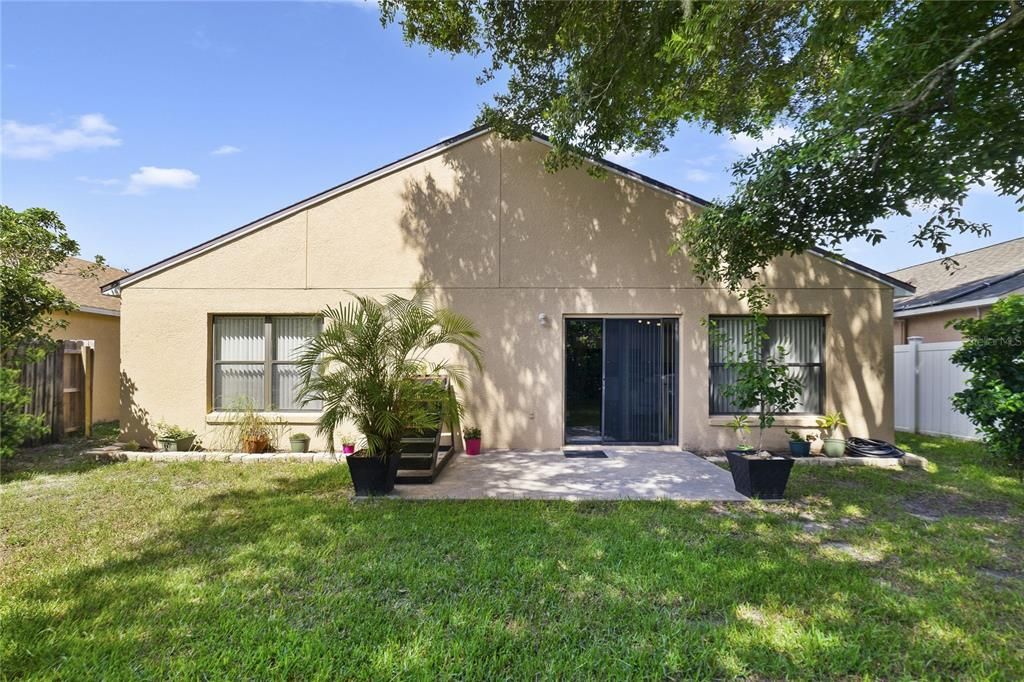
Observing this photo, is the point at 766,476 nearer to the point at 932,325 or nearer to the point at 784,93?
the point at 784,93

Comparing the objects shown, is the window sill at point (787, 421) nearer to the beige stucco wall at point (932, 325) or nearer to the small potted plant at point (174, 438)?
the beige stucco wall at point (932, 325)

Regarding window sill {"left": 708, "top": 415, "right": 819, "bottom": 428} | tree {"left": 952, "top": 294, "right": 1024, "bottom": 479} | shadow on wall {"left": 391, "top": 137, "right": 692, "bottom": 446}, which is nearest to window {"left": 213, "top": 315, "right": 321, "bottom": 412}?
shadow on wall {"left": 391, "top": 137, "right": 692, "bottom": 446}

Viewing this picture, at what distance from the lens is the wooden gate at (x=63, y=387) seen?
27.9 ft

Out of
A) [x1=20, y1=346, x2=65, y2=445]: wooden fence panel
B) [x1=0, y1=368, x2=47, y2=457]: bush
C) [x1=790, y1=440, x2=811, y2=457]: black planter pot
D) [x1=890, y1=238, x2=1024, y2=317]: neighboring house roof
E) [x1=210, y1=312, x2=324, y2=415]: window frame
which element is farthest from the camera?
[x1=890, y1=238, x2=1024, y2=317]: neighboring house roof

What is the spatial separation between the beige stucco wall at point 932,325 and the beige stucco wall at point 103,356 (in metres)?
20.1

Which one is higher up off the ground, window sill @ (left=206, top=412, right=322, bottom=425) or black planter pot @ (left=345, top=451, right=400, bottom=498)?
window sill @ (left=206, top=412, right=322, bottom=425)

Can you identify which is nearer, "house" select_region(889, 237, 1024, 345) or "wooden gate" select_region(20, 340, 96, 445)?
"wooden gate" select_region(20, 340, 96, 445)

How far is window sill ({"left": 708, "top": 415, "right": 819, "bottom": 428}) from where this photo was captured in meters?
8.38

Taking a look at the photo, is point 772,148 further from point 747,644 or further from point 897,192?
point 747,644

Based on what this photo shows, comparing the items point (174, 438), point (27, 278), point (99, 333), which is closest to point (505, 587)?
point (174, 438)

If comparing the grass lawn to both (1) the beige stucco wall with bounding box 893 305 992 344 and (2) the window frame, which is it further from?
(1) the beige stucco wall with bounding box 893 305 992 344

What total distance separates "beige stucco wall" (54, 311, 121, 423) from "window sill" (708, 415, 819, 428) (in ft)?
45.9

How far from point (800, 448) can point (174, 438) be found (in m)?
11.3

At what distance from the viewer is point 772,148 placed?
6.30 metres
